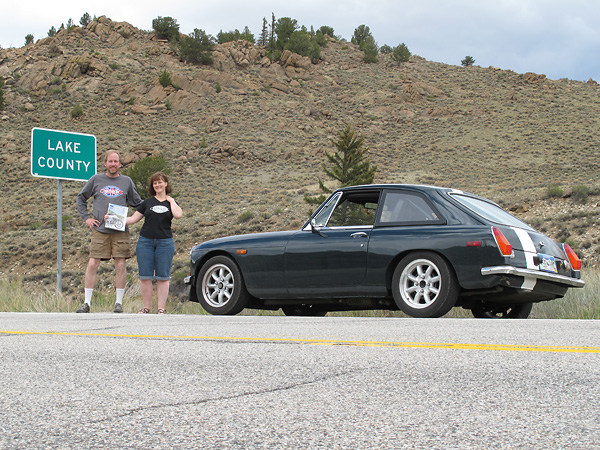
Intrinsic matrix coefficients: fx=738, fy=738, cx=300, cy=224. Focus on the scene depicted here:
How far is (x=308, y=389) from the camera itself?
138 inches

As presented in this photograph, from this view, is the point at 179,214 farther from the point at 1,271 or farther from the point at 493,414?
the point at 1,271

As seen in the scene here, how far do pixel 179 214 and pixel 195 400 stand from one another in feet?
23.3

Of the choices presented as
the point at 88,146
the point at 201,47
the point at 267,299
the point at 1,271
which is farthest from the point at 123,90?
the point at 267,299

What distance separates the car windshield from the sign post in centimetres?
688

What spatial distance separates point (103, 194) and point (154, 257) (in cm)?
115

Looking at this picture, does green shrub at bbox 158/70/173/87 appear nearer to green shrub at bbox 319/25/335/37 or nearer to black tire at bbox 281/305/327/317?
green shrub at bbox 319/25/335/37

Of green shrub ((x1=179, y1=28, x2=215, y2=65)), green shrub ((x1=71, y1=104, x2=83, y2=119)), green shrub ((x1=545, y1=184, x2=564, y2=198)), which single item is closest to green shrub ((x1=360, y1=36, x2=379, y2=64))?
green shrub ((x1=179, y1=28, x2=215, y2=65))

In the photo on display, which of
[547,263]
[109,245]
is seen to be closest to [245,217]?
[109,245]

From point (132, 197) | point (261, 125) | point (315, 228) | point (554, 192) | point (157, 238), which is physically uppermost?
point (261, 125)

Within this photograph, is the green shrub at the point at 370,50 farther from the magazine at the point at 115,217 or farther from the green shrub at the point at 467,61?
the magazine at the point at 115,217

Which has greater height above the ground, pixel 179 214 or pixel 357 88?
pixel 357 88

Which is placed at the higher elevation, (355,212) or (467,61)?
(467,61)

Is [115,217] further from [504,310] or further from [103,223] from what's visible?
[504,310]

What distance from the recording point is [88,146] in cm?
1325
